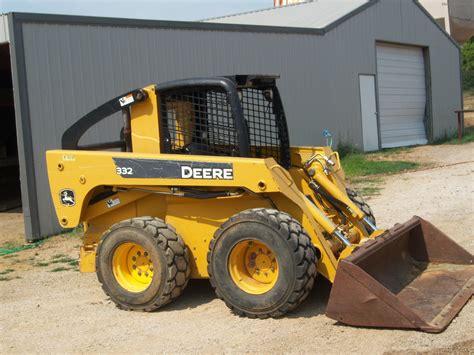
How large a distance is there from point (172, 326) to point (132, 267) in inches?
34.7

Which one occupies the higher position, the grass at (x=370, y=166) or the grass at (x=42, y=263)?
the grass at (x=370, y=166)

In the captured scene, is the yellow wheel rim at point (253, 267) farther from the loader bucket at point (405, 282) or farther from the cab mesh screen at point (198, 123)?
the cab mesh screen at point (198, 123)

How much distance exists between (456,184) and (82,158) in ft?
26.7

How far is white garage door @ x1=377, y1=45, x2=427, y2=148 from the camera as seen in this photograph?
20.2 metres

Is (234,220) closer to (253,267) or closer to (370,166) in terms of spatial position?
(253,267)

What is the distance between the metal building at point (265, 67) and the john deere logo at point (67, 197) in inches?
160

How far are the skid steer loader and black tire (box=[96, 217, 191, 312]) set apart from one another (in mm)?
11

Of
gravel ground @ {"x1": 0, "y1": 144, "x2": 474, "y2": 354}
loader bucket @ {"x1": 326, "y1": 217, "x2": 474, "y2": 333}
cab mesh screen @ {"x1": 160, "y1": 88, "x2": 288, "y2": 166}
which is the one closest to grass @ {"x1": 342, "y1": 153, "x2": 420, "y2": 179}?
gravel ground @ {"x1": 0, "y1": 144, "x2": 474, "y2": 354}

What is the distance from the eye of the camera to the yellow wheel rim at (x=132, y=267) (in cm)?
613

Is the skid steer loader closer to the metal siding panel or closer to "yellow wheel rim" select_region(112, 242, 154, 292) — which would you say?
"yellow wheel rim" select_region(112, 242, 154, 292)

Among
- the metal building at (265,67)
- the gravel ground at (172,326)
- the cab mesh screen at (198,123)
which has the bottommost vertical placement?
the gravel ground at (172,326)

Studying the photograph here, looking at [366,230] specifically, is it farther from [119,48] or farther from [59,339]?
[119,48]

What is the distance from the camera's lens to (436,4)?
30078 millimetres

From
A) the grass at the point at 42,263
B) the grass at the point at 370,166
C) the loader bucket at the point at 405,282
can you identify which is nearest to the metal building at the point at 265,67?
the grass at the point at 370,166
